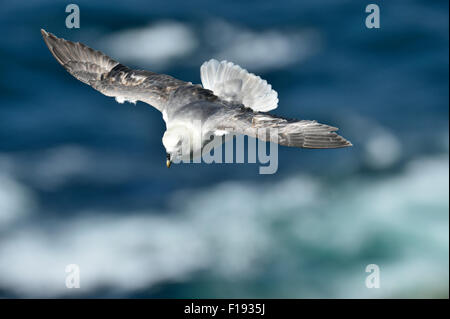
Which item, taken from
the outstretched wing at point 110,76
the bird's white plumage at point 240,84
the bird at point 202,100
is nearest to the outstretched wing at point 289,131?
the bird at point 202,100

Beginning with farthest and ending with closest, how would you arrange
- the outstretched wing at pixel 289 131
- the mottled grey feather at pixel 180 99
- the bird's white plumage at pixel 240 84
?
the bird's white plumage at pixel 240 84
the mottled grey feather at pixel 180 99
the outstretched wing at pixel 289 131

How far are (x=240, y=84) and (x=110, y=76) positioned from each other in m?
1.94

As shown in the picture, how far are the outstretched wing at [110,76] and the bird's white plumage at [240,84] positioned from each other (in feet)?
1.57

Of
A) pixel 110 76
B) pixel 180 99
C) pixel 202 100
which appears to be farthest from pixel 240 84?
pixel 110 76

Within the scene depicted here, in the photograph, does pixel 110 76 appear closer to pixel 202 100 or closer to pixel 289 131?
pixel 202 100

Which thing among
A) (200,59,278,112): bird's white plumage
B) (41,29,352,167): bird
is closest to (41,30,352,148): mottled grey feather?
(41,29,352,167): bird

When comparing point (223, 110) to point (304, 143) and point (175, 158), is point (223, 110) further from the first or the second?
point (304, 143)

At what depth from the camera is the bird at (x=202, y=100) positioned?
7.63 meters

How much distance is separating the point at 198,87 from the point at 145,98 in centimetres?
77

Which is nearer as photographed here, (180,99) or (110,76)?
(180,99)

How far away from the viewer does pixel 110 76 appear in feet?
31.4

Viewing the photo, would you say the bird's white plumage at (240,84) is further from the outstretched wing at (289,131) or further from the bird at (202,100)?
the outstretched wing at (289,131)

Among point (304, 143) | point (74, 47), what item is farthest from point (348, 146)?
point (74, 47)

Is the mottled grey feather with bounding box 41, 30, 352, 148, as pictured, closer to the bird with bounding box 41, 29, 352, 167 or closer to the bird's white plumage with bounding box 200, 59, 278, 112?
the bird with bounding box 41, 29, 352, 167
